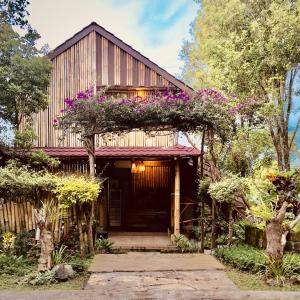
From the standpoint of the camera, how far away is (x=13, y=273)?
Answer: 7121mm

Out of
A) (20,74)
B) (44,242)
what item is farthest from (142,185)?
(44,242)

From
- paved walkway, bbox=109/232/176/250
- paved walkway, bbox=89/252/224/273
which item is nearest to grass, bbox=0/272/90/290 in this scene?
paved walkway, bbox=89/252/224/273

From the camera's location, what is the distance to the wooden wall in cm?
1359

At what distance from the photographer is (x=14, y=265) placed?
7422 mm

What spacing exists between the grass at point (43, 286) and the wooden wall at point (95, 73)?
283 inches

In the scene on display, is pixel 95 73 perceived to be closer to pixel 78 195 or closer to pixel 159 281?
pixel 78 195

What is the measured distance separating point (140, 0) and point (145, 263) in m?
13.7

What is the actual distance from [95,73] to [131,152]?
3354 millimetres

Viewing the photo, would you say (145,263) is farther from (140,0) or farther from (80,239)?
(140,0)

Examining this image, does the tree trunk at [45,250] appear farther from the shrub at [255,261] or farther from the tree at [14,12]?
the tree at [14,12]

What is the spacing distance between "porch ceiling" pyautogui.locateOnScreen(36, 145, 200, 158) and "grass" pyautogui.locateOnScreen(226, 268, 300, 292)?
5.38 meters

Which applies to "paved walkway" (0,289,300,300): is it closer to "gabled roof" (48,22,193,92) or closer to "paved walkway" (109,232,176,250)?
"paved walkway" (109,232,176,250)

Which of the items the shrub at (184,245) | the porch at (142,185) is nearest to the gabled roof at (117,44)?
the porch at (142,185)

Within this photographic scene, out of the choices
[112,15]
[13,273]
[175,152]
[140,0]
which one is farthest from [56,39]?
[13,273]
